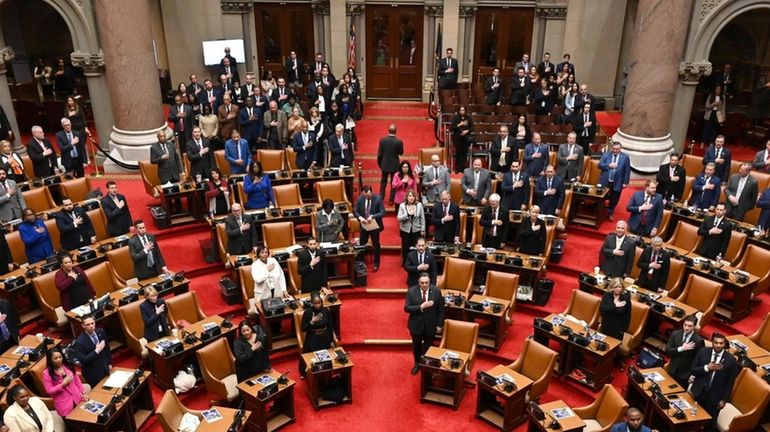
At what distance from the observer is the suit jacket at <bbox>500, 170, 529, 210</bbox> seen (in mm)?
12727

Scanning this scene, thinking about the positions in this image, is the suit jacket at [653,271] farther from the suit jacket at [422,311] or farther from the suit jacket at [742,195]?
the suit jacket at [422,311]

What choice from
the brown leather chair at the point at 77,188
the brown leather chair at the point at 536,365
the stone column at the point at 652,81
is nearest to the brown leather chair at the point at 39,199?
the brown leather chair at the point at 77,188

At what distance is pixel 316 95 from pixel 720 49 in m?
12.0

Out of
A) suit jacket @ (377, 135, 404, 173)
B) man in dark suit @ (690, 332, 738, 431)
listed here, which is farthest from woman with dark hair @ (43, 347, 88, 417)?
man in dark suit @ (690, 332, 738, 431)

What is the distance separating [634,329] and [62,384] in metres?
7.83

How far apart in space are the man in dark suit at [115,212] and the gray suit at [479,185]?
6206 millimetres

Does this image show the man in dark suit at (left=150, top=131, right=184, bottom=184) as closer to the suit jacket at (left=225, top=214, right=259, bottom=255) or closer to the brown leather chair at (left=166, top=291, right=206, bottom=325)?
the suit jacket at (left=225, top=214, right=259, bottom=255)

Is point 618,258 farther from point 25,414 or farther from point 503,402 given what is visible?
point 25,414

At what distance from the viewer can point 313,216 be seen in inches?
498

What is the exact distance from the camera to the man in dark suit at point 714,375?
27.8 ft

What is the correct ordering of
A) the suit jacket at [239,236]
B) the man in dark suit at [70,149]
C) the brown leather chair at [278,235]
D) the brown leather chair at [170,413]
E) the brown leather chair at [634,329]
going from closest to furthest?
the brown leather chair at [170,413] < the brown leather chair at [634,329] < the suit jacket at [239,236] < the brown leather chair at [278,235] < the man in dark suit at [70,149]

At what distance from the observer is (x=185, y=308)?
10.4 meters

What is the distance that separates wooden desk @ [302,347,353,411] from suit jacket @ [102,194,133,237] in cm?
468

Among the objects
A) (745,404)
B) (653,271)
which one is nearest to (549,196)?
(653,271)
